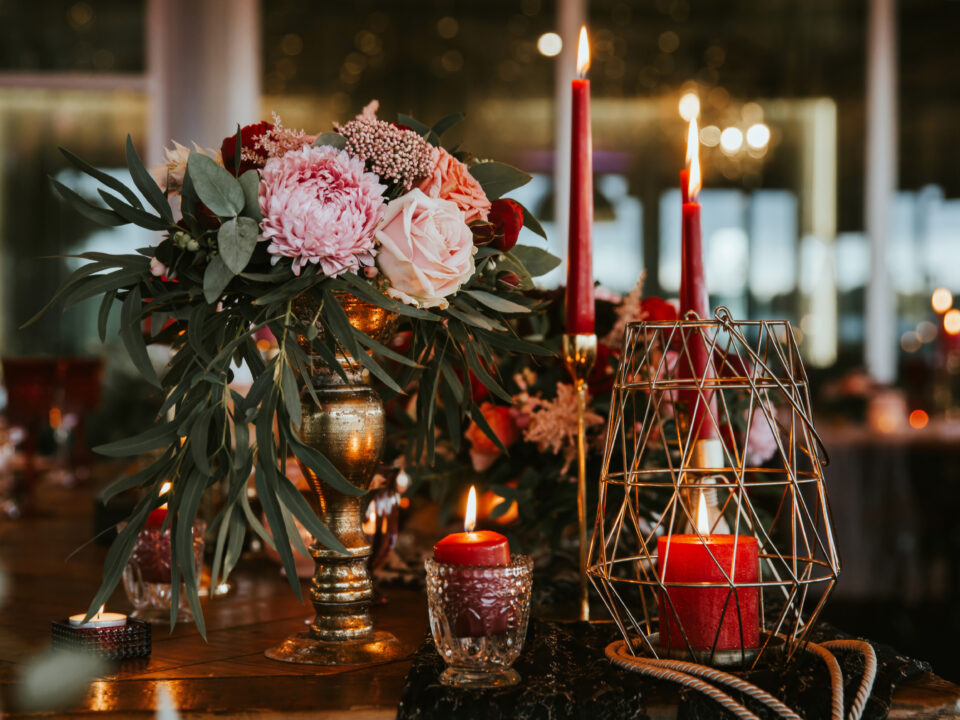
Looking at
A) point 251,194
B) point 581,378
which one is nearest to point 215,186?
point 251,194

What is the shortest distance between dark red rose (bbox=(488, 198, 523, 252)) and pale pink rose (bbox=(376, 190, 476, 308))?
0.21 feet

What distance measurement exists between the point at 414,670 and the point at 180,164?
0.38 metres

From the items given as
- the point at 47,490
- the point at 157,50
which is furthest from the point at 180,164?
the point at 157,50

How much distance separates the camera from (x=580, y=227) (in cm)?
85

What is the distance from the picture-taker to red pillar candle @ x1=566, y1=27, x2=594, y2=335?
2.79 feet

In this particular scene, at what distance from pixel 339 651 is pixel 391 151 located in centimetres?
34

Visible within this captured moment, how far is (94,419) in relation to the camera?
10.7 feet

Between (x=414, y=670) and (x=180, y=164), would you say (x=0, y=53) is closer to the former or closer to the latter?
(x=180, y=164)

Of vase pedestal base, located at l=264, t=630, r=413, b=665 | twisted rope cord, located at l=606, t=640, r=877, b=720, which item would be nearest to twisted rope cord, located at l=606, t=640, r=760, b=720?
twisted rope cord, located at l=606, t=640, r=877, b=720

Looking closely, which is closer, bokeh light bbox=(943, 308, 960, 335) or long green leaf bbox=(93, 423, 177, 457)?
long green leaf bbox=(93, 423, 177, 457)

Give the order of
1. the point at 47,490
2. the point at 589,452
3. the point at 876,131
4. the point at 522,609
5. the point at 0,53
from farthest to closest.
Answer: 1. the point at 876,131
2. the point at 0,53
3. the point at 47,490
4. the point at 589,452
5. the point at 522,609

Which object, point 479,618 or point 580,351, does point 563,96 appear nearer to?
point 580,351

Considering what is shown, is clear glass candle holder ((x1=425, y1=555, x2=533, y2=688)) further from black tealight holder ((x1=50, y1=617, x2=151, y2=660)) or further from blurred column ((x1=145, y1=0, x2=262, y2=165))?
blurred column ((x1=145, y1=0, x2=262, y2=165))

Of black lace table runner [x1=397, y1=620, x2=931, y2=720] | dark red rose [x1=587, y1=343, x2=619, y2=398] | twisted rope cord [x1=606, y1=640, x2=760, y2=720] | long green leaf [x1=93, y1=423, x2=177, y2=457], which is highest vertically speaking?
dark red rose [x1=587, y1=343, x2=619, y2=398]
